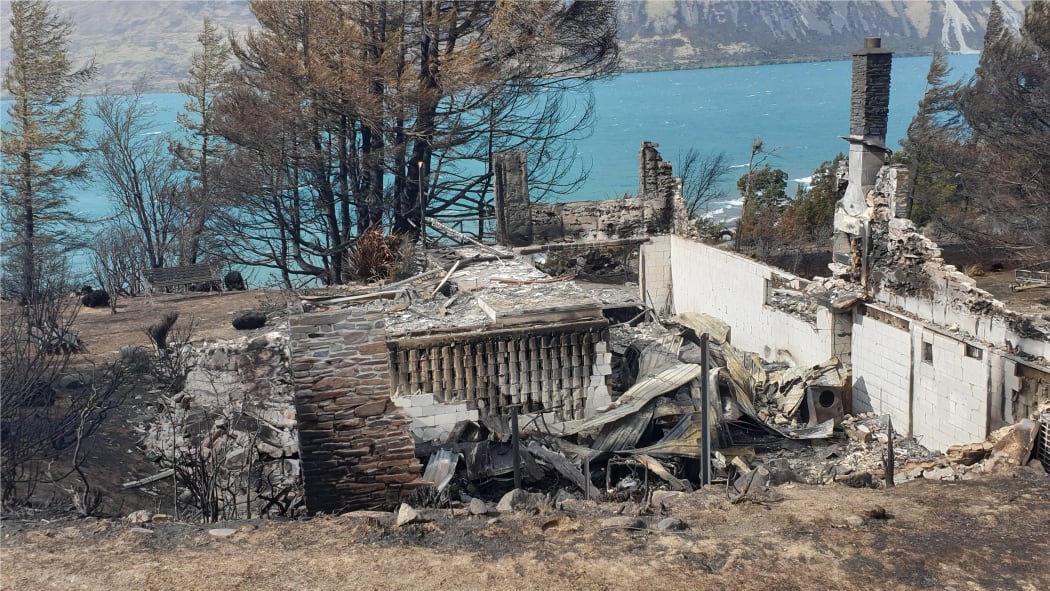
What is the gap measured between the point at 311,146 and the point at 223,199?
3765 millimetres

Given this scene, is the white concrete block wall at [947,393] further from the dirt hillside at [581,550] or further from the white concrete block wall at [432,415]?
the white concrete block wall at [432,415]

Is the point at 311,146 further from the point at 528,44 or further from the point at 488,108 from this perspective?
the point at 528,44

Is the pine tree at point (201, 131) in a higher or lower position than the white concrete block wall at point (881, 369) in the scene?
higher

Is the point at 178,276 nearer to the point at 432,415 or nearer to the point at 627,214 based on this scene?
the point at 627,214

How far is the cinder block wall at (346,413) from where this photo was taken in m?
8.28

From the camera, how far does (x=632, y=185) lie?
80250 millimetres

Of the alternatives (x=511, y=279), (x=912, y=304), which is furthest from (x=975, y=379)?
(x=511, y=279)

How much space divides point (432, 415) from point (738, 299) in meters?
8.56

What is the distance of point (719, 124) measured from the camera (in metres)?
124

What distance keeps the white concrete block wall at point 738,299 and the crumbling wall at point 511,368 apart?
4880mm

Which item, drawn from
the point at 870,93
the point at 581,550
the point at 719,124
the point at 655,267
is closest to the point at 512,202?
the point at 655,267

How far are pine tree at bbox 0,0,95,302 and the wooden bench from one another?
122 inches

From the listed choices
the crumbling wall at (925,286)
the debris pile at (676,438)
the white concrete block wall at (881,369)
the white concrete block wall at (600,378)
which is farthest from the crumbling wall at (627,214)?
the white concrete block wall at (600,378)

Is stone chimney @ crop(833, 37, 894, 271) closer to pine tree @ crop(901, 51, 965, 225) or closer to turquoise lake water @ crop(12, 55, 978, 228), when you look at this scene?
pine tree @ crop(901, 51, 965, 225)
